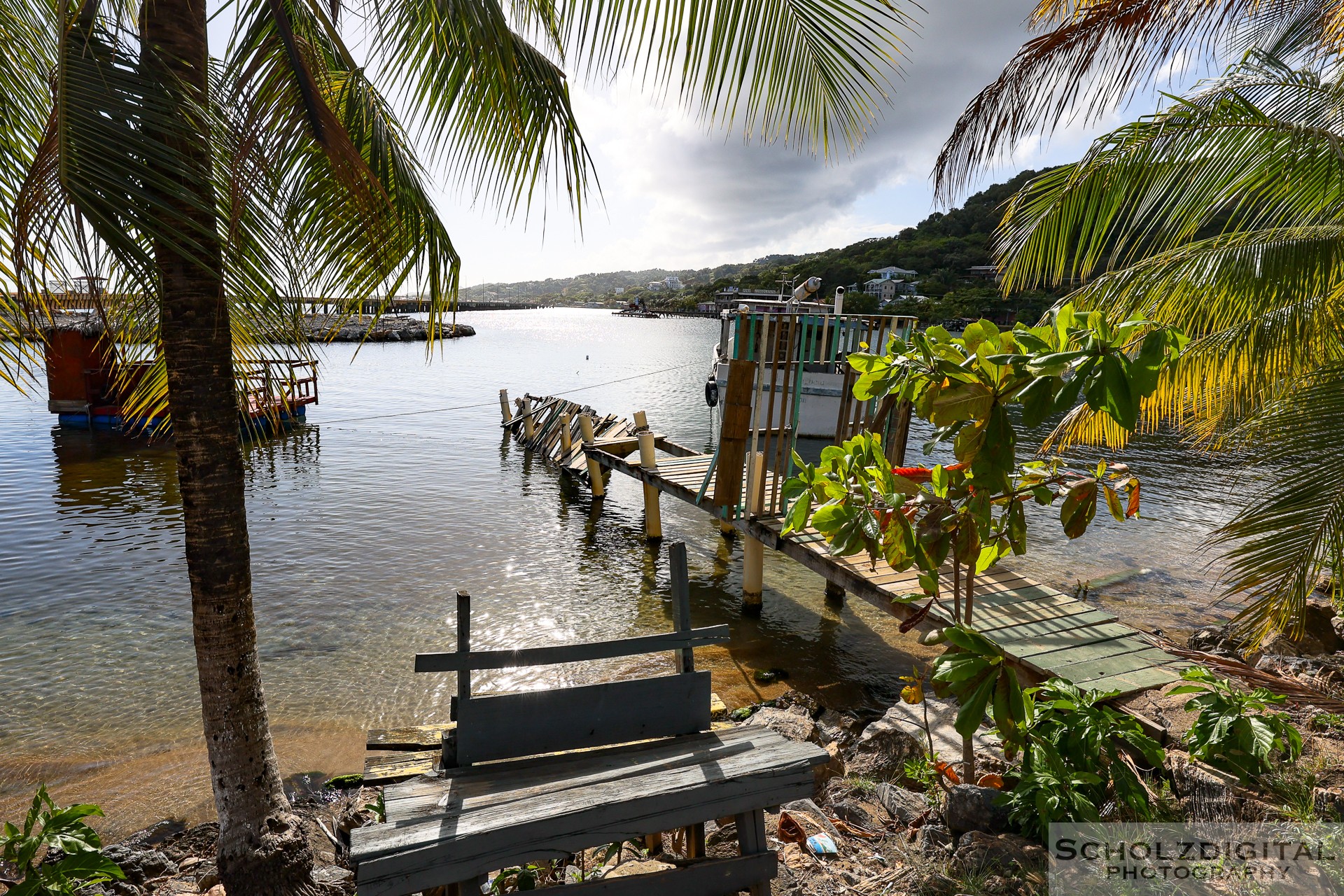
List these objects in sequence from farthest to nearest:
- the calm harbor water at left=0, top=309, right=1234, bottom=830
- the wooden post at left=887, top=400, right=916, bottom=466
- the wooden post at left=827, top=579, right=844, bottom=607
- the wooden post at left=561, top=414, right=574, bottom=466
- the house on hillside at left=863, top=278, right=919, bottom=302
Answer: the house on hillside at left=863, top=278, right=919, bottom=302
the wooden post at left=561, top=414, right=574, bottom=466
the wooden post at left=827, top=579, right=844, bottom=607
the wooden post at left=887, top=400, right=916, bottom=466
the calm harbor water at left=0, top=309, right=1234, bottom=830

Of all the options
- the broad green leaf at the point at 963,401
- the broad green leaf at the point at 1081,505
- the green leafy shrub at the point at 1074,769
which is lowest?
the green leafy shrub at the point at 1074,769

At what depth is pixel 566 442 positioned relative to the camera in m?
19.0

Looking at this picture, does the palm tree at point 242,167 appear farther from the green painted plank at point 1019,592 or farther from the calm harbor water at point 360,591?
the green painted plank at point 1019,592

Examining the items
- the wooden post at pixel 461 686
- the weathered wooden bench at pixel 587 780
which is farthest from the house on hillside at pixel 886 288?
the wooden post at pixel 461 686

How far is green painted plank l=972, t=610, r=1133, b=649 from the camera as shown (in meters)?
6.06

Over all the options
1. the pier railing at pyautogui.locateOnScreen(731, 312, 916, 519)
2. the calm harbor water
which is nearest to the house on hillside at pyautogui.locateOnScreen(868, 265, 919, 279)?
the calm harbor water

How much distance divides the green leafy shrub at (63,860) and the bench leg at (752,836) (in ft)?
8.89

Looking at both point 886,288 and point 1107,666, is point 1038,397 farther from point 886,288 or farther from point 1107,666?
point 886,288

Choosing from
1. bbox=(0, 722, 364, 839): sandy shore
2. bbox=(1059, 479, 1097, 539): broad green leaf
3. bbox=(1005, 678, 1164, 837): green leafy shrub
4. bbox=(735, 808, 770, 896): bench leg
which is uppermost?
bbox=(1059, 479, 1097, 539): broad green leaf

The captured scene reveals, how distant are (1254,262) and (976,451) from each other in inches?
127

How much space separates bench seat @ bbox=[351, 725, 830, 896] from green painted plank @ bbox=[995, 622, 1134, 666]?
3.23 metres

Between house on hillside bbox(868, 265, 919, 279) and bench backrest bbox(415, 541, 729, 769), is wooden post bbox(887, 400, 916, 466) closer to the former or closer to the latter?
bench backrest bbox(415, 541, 729, 769)

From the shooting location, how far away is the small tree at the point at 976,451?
2732mm

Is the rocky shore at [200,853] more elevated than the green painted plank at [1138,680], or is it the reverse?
the green painted plank at [1138,680]
